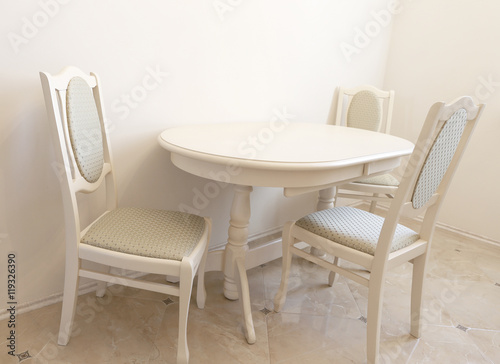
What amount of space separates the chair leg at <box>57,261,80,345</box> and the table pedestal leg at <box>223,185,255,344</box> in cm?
66

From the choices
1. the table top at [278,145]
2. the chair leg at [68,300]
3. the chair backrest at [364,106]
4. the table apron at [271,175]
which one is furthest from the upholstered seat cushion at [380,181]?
the chair leg at [68,300]

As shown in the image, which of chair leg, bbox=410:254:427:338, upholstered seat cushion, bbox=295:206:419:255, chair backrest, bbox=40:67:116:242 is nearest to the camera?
chair backrest, bbox=40:67:116:242

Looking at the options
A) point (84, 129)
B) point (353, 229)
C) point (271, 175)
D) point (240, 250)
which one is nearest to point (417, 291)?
point (353, 229)

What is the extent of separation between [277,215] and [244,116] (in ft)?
2.57

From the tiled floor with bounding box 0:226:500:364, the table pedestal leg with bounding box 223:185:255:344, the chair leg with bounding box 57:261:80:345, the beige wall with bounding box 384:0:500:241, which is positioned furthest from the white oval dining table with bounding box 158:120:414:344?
→ the beige wall with bounding box 384:0:500:241

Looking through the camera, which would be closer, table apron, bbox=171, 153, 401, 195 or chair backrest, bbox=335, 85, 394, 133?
table apron, bbox=171, 153, 401, 195

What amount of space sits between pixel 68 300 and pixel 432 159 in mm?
1416

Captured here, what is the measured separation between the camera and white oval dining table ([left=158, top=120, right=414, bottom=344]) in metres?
1.29

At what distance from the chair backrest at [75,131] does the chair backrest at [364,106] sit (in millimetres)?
1784

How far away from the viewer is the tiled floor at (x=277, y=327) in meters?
1.48

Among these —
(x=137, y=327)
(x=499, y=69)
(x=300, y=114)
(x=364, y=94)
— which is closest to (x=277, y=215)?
(x=300, y=114)

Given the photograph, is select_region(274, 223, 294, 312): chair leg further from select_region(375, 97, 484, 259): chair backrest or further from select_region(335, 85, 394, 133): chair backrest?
select_region(335, 85, 394, 133): chair backrest

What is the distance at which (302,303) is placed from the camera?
189cm

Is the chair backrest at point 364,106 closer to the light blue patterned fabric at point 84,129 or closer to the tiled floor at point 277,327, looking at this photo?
the tiled floor at point 277,327
